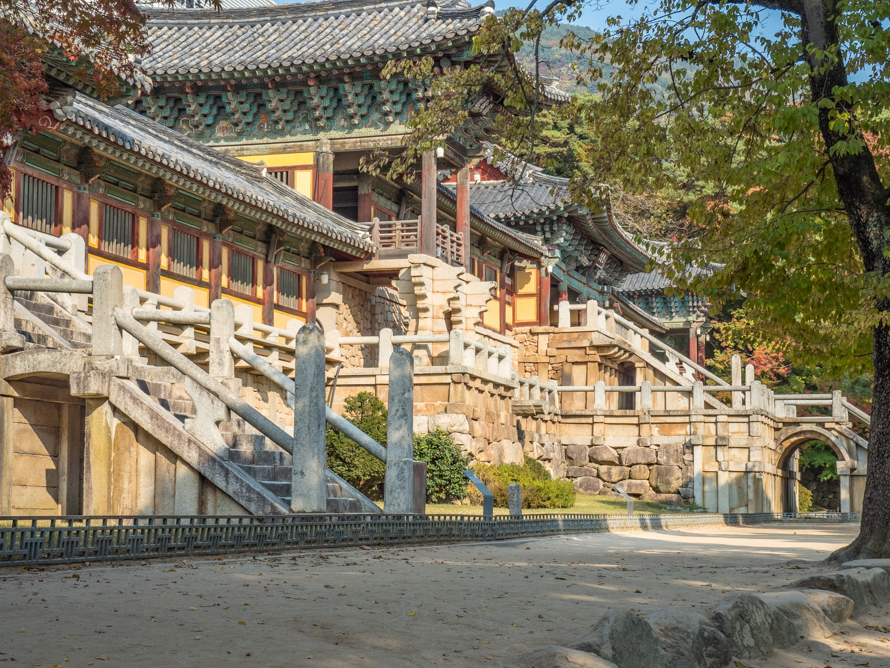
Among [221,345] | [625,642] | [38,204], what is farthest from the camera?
[38,204]

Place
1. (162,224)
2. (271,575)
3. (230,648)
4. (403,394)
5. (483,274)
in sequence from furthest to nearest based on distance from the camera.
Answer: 1. (483,274)
2. (162,224)
3. (403,394)
4. (271,575)
5. (230,648)

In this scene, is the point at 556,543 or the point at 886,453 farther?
the point at 556,543

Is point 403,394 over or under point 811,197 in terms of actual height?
under

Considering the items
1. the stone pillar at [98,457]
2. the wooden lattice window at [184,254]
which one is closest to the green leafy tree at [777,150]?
the stone pillar at [98,457]

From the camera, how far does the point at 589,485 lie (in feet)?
97.9

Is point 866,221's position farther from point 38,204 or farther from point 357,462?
point 38,204

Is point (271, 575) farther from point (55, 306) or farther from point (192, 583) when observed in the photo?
point (55, 306)

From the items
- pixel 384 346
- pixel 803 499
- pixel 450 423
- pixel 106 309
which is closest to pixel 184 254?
pixel 384 346

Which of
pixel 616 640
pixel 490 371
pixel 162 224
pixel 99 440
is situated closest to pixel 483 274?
pixel 490 371

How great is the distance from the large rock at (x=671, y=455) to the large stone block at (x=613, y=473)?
40.1 inches

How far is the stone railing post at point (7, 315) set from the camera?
12.2 meters

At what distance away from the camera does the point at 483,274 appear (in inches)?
1347

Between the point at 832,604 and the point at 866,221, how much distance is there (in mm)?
5485

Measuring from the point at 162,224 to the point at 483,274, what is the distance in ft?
50.7
